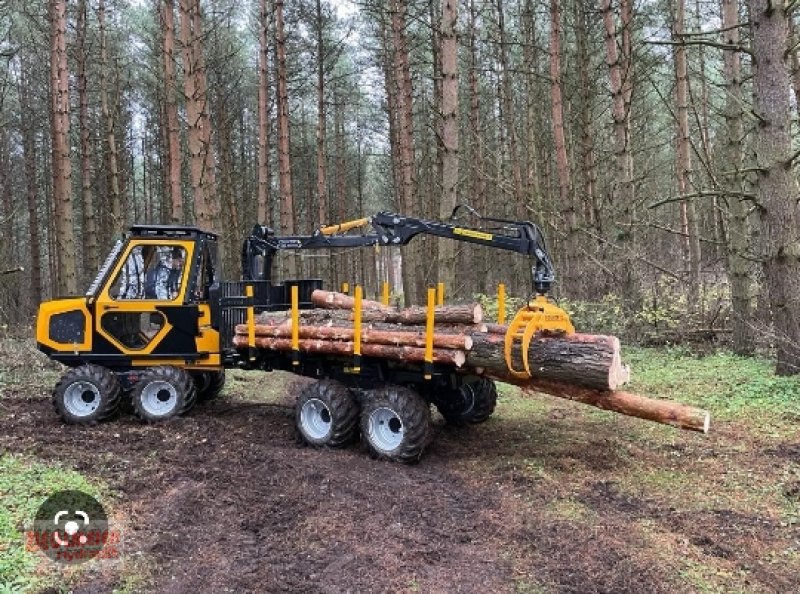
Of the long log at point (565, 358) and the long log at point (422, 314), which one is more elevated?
the long log at point (422, 314)

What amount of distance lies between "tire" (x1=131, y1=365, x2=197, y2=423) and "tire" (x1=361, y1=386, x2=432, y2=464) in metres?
2.75

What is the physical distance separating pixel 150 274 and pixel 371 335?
11.8 ft

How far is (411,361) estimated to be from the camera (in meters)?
6.69

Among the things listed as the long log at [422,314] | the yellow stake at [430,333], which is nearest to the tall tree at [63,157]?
the long log at [422,314]

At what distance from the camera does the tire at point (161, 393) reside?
8.20 metres

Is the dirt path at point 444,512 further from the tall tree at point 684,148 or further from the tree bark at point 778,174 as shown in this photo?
the tall tree at point 684,148

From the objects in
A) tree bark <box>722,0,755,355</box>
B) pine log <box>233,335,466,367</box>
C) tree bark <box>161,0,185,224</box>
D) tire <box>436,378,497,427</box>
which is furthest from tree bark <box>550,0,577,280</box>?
pine log <box>233,335,466,367</box>

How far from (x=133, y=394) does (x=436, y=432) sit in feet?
12.8

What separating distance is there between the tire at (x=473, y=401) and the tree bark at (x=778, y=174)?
4007 mm

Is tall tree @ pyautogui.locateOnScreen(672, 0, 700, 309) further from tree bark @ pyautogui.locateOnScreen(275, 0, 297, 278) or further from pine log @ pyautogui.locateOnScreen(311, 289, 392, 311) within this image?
tree bark @ pyautogui.locateOnScreen(275, 0, 297, 278)

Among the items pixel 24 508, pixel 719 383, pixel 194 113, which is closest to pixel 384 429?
pixel 24 508

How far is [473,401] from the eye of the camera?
308 inches

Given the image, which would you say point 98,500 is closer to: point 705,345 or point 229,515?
point 229,515

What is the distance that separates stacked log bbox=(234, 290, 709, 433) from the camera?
5742mm
